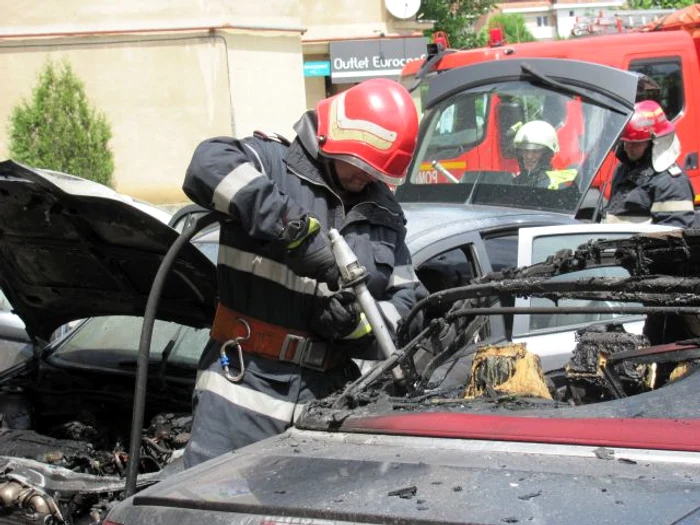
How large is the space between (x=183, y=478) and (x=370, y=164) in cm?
124

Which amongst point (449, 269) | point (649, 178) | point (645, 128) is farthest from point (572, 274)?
point (645, 128)

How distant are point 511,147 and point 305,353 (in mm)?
3955

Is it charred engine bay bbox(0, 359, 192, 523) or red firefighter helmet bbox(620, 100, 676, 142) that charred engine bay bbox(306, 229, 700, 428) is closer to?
charred engine bay bbox(0, 359, 192, 523)

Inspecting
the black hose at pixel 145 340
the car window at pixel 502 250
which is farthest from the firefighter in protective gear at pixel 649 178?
the black hose at pixel 145 340

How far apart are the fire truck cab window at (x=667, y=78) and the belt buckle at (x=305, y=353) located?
7332 millimetres

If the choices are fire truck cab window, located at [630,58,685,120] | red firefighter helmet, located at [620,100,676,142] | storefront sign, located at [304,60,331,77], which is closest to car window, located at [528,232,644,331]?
red firefighter helmet, located at [620,100,676,142]

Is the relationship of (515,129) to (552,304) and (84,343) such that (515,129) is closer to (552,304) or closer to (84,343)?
(552,304)

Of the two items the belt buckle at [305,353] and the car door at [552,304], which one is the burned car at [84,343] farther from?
the car door at [552,304]

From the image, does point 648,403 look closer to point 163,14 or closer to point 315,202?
point 315,202

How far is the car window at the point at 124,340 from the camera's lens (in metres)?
4.22

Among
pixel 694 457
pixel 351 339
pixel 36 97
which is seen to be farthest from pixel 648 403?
pixel 36 97

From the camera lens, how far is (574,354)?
10.4ft

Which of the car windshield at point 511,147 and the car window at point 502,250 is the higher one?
the car windshield at point 511,147

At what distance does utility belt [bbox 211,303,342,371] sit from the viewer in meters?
3.08
